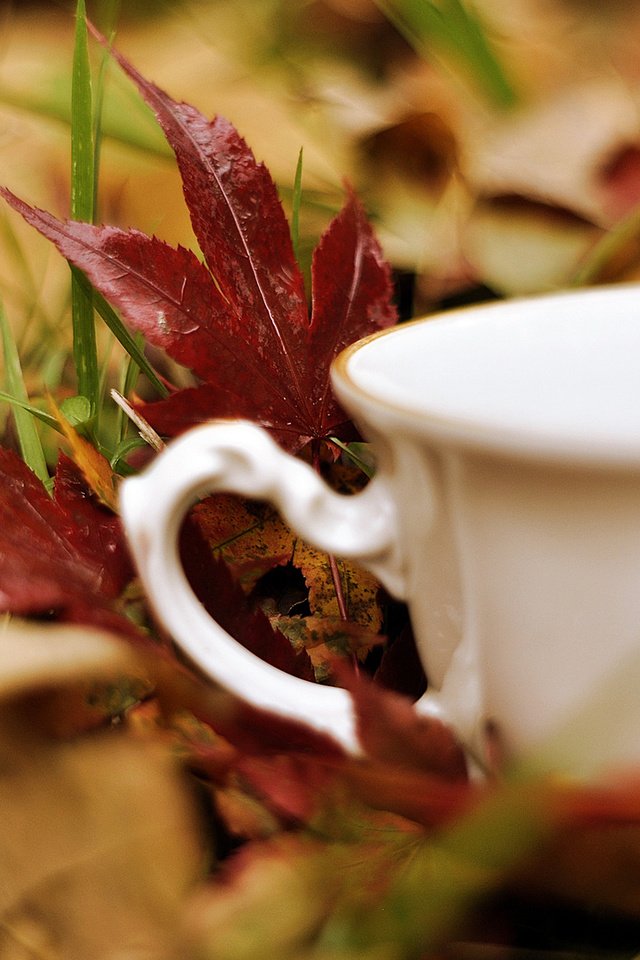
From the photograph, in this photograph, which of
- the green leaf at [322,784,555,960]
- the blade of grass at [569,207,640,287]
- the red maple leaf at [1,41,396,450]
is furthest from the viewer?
the blade of grass at [569,207,640,287]

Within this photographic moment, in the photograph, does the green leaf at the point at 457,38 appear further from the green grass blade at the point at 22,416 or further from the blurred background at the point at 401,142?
the green grass blade at the point at 22,416

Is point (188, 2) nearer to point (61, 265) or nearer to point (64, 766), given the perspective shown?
point (61, 265)

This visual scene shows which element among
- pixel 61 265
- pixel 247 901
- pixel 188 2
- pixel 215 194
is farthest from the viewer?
pixel 188 2

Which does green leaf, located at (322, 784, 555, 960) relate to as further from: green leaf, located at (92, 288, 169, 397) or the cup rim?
green leaf, located at (92, 288, 169, 397)

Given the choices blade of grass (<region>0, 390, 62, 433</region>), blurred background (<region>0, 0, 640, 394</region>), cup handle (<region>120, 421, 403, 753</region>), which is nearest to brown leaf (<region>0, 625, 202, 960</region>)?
cup handle (<region>120, 421, 403, 753</region>)

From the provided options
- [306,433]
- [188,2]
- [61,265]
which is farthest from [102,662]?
[188,2]

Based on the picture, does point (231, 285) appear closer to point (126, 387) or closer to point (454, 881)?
point (126, 387)

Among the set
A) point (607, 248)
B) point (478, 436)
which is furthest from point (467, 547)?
point (607, 248)

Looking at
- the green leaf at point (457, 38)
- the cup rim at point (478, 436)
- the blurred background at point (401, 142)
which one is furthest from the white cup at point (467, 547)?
the green leaf at point (457, 38)
